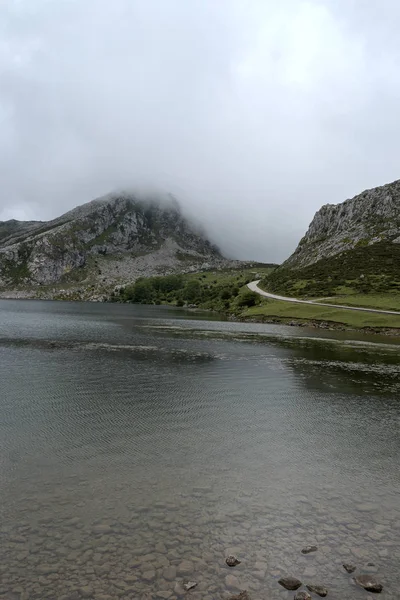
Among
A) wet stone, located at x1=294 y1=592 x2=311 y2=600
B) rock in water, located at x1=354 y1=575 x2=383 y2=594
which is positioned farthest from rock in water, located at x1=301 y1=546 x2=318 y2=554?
wet stone, located at x1=294 y1=592 x2=311 y2=600

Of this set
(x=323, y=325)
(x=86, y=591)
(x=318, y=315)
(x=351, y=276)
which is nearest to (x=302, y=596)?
(x=86, y=591)

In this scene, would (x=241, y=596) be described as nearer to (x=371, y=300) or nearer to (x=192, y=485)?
(x=192, y=485)

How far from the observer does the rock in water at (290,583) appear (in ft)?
32.8

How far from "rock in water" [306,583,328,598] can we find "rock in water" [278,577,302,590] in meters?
0.26

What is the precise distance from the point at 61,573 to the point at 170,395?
64.9ft

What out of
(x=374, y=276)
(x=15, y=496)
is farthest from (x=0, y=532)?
(x=374, y=276)

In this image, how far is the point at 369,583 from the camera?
A: 10.1m

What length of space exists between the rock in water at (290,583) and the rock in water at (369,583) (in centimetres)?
158

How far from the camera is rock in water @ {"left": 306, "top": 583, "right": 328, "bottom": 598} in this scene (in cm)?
977

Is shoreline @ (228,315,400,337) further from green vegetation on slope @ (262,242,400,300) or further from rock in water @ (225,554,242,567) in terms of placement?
rock in water @ (225,554,242,567)

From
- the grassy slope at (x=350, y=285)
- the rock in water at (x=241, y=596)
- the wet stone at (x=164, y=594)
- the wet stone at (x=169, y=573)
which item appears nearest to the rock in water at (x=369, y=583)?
the rock in water at (x=241, y=596)

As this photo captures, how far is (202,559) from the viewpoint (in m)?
→ 10.9

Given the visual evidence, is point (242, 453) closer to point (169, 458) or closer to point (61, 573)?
point (169, 458)

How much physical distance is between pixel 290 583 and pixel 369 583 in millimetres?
2029
